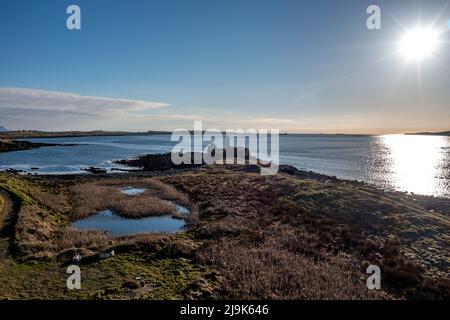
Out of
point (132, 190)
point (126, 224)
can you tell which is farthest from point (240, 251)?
point (132, 190)

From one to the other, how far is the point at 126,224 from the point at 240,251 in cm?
1505

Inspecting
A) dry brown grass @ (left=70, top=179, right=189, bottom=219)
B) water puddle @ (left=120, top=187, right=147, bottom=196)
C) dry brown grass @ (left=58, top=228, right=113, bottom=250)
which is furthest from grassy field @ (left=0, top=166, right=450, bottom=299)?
water puddle @ (left=120, top=187, right=147, bottom=196)

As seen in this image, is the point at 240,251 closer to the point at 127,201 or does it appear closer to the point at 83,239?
the point at 83,239

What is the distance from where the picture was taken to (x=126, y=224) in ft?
105

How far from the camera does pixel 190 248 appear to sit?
2238cm

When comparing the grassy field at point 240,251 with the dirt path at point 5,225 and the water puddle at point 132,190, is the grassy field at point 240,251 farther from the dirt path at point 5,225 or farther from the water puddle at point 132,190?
the water puddle at point 132,190

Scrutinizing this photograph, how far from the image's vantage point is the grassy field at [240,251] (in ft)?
53.8

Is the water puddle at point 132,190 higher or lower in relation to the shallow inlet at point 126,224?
higher

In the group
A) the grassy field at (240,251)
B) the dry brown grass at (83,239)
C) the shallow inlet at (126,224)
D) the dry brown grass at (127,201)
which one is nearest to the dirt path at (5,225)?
the grassy field at (240,251)

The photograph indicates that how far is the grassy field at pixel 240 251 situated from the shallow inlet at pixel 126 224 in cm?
139

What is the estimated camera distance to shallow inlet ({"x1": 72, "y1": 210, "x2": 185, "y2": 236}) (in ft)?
97.5

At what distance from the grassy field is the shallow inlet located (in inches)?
54.6

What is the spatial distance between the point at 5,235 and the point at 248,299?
18.5m
